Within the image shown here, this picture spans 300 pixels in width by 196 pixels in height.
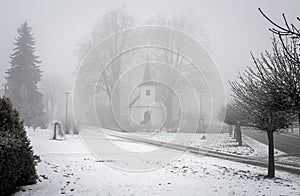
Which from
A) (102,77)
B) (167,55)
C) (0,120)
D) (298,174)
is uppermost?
(167,55)

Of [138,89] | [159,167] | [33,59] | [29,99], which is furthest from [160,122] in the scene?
[159,167]

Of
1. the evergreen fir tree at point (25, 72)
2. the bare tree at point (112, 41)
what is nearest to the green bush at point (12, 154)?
the bare tree at point (112, 41)

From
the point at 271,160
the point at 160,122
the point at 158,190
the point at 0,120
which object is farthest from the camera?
the point at 160,122

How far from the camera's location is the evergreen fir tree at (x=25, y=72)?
4204 cm

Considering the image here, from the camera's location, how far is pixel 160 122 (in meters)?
39.6

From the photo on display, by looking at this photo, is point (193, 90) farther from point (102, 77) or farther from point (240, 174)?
point (240, 174)

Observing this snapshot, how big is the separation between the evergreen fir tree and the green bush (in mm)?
34493

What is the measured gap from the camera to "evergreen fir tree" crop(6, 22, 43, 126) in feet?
138

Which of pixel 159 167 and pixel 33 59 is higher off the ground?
pixel 33 59

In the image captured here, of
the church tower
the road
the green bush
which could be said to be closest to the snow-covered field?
the green bush

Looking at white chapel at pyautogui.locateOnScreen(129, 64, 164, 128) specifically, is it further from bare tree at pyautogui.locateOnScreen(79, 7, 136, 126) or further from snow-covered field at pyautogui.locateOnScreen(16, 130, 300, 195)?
snow-covered field at pyautogui.locateOnScreen(16, 130, 300, 195)

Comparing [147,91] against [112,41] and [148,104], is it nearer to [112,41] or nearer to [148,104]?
[148,104]

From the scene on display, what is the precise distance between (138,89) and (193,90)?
887cm

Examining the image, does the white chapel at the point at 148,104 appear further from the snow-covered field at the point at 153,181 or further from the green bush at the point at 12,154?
the green bush at the point at 12,154
